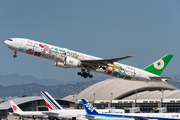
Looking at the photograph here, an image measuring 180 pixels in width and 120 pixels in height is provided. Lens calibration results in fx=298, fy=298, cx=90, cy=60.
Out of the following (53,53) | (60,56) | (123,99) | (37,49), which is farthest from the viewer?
(123,99)

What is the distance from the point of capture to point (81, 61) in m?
53.9

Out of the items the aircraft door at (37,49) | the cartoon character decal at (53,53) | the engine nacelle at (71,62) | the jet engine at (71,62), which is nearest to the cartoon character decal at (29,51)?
the aircraft door at (37,49)

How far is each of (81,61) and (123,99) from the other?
99.3m

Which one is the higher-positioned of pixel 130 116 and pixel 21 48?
pixel 21 48

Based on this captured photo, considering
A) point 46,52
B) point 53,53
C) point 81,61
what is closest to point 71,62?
point 81,61

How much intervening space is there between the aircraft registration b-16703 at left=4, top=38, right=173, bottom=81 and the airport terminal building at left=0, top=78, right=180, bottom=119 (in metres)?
51.5

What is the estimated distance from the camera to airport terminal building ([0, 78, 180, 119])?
11100 centimetres

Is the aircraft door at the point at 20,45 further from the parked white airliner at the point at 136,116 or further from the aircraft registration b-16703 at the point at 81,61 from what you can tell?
the parked white airliner at the point at 136,116

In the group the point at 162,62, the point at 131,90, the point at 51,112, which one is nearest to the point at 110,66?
the point at 162,62

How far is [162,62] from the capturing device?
211 feet

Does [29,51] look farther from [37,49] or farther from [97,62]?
[97,62]

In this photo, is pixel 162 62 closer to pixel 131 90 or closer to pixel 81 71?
pixel 81 71

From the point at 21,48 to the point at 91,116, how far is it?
1870 centimetres

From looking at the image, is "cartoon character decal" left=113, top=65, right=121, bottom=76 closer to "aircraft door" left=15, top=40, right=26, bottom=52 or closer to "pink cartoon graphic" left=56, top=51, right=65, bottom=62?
"pink cartoon graphic" left=56, top=51, right=65, bottom=62
